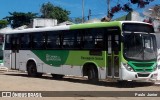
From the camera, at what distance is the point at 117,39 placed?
18359 millimetres

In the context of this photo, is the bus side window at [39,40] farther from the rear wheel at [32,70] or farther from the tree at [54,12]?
the tree at [54,12]

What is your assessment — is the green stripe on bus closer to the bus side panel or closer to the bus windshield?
the bus windshield

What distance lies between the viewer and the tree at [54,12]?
8265 centimetres

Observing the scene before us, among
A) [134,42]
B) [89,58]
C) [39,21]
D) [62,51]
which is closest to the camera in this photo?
[134,42]

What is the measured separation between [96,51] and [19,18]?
66.2m

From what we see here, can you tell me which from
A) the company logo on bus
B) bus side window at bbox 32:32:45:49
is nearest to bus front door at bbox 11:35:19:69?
bus side window at bbox 32:32:45:49

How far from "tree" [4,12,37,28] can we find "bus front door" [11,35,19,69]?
5758cm

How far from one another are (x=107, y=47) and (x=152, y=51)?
204 centimetres

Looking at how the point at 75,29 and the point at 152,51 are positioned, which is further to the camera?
the point at 75,29

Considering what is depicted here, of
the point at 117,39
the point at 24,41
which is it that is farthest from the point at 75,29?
the point at 24,41

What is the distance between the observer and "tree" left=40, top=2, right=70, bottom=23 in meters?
82.7

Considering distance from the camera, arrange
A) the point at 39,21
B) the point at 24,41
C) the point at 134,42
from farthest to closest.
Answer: the point at 39,21, the point at 24,41, the point at 134,42

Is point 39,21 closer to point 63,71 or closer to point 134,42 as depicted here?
point 63,71

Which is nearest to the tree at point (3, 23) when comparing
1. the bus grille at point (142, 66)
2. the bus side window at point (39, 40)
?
the bus side window at point (39, 40)
